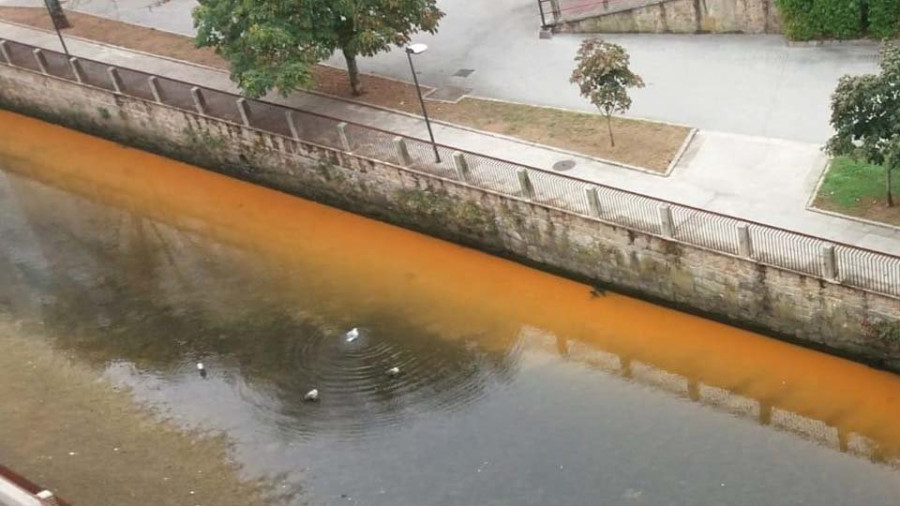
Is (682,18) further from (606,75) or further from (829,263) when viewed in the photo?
(829,263)

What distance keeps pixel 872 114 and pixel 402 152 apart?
1108 cm

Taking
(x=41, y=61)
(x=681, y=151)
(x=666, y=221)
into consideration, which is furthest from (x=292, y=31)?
(x=41, y=61)

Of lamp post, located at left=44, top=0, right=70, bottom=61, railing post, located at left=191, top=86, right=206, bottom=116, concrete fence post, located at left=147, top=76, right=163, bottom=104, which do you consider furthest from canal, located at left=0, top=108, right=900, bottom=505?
lamp post, located at left=44, top=0, right=70, bottom=61

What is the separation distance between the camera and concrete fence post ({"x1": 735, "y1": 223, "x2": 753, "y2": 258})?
21.0 metres

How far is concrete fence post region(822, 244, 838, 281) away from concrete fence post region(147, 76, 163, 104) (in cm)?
2033

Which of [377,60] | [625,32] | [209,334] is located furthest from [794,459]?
[377,60]

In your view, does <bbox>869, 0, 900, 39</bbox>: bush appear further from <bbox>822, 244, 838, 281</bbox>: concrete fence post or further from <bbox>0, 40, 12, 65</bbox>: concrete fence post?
<bbox>0, 40, 12, 65</bbox>: concrete fence post

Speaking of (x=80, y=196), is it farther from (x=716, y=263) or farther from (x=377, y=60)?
(x=716, y=263)

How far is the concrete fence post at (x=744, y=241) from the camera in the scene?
21.0 m

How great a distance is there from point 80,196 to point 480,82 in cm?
1264

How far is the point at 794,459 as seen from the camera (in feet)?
63.8

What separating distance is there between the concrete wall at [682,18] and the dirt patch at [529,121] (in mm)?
4639

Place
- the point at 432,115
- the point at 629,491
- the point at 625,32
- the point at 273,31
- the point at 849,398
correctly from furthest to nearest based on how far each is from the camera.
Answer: the point at 625,32 → the point at 432,115 → the point at 273,31 → the point at 849,398 → the point at 629,491

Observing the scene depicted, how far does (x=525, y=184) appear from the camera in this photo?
80.4 ft
